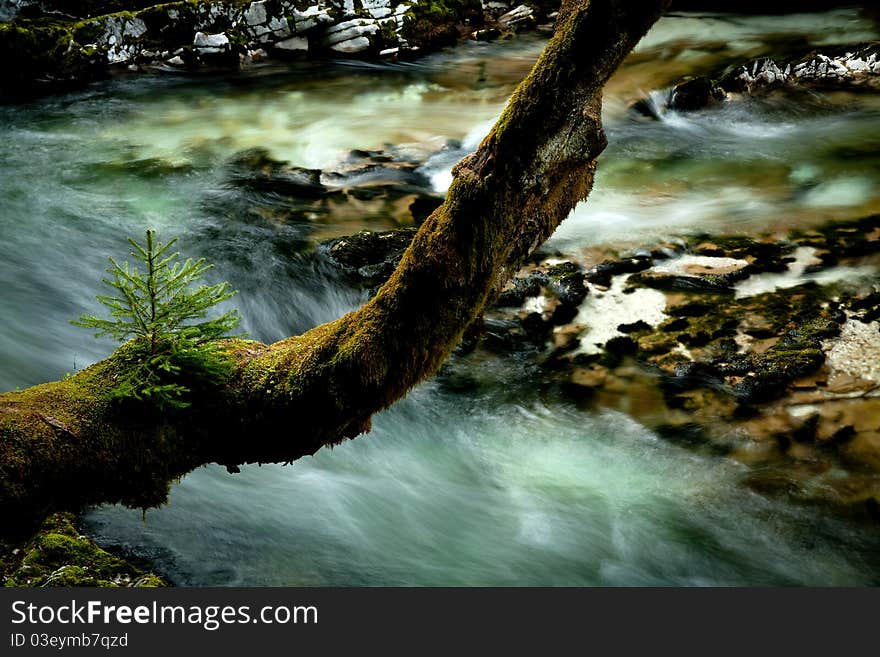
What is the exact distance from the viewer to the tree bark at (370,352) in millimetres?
3193

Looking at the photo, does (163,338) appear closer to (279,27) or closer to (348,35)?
(348,35)

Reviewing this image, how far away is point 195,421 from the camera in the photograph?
3467 millimetres

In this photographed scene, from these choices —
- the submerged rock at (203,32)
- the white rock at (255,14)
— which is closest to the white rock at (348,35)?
the submerged rock at (203,32)

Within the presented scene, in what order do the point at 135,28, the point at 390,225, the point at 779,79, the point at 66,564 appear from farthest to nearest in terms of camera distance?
the point at 135,28, the point at 779,79, the point at 390,225, the point at 66,564

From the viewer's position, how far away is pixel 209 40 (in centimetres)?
1377

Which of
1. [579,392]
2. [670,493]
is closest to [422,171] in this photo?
[579,392]

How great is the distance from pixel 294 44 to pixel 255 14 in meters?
0.86

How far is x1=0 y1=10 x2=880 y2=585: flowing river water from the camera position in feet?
18.1

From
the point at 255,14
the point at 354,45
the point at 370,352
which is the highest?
the point at 255,14

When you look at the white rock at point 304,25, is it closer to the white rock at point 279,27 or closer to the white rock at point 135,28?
the white rock at point 279,27

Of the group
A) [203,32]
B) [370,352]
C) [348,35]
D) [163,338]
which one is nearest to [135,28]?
[203,32]

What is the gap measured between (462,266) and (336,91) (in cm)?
1014

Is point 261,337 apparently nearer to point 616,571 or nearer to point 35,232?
point 35,232

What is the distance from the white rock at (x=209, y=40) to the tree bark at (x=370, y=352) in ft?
38.0
